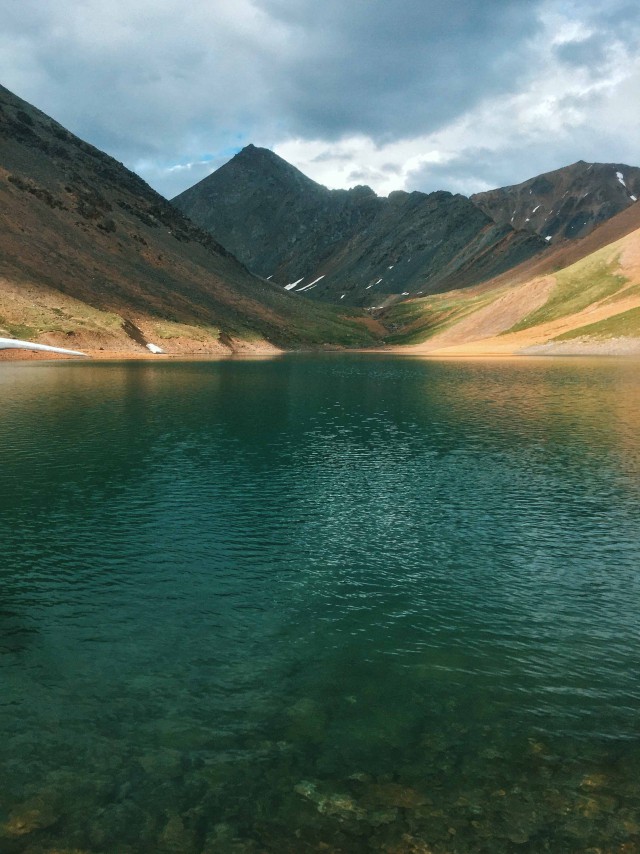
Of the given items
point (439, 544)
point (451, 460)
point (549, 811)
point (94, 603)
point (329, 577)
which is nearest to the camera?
point (549, 811)

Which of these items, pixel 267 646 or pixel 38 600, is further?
pixel 38 600

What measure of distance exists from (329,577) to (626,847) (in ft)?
45.2

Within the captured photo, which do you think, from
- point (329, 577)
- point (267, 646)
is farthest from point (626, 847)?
point (329, 577)

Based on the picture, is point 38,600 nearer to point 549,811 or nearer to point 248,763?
point 248,763

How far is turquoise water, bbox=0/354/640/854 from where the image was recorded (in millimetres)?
12250

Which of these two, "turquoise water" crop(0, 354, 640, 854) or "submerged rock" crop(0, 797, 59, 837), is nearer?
"submerged rock" crop(0, 797, 59, 837)

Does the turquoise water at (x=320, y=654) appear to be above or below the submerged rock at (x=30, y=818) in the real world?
above

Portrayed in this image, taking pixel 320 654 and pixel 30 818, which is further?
pixel 320 654

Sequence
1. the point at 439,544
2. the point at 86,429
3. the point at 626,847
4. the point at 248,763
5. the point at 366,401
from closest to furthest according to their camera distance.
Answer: the point at 626,847 < the point at 248,763 < the point at 439,544 < the point at 86,429 < the point at 366,401

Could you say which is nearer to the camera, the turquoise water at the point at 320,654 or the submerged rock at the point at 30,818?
the submerged rock at the point at 30,818

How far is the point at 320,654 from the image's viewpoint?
18.4 metres

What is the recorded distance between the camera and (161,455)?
45.3 m

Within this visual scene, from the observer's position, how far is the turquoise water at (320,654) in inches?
482

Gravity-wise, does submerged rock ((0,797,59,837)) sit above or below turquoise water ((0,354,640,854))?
below
